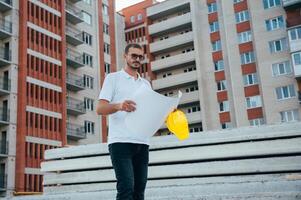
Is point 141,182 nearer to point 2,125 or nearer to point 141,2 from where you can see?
point 2,125

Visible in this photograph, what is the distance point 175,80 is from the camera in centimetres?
4497

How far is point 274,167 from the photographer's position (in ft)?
22.6

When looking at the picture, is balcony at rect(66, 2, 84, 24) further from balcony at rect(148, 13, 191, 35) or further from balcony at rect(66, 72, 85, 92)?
balcony at rect(148, 13, 191, 35)

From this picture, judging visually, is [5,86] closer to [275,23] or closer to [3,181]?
[3,181]

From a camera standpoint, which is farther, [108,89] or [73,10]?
[73,10]

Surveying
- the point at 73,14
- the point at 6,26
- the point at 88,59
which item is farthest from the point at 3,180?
the point at 73,14

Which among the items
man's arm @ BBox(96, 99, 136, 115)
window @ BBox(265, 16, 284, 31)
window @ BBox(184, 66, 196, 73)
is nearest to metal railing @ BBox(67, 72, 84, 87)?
window @ BBox(184, 66, 196, 73)

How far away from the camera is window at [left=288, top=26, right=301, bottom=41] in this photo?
35.6 metres

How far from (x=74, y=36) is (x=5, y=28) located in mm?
8179

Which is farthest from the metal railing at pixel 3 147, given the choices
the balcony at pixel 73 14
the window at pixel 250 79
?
the window at pixel 250 79

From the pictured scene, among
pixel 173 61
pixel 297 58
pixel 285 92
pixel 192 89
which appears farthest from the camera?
pixel 173 61

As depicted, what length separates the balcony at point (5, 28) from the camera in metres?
33.9

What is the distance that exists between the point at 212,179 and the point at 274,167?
108cm

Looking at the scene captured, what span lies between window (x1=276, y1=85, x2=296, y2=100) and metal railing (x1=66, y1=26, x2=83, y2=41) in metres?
20.5
